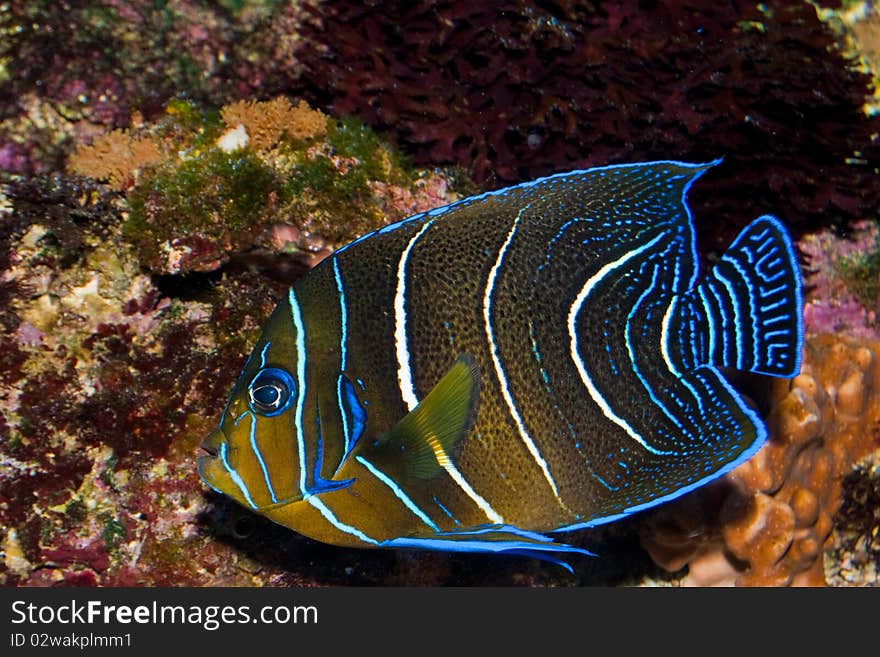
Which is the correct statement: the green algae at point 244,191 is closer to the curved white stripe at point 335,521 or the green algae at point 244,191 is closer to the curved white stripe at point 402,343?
the curved white stripe at point 402,343

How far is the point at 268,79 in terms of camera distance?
11.1 feet

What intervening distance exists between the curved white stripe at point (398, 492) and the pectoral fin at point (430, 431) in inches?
0.7

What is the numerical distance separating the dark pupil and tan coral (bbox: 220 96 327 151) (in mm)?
1655

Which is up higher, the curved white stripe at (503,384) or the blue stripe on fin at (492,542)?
the curved white stripe at (503,384)

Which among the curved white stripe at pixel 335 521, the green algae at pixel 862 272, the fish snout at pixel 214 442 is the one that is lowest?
the curved white stripe at pixel 335 521

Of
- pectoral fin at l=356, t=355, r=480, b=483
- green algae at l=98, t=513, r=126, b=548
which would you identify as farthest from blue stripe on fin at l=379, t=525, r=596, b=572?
green algae at l=98, t=513, r=126, b=548

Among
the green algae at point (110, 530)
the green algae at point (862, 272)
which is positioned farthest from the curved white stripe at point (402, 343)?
the green algae at point (862, 272)

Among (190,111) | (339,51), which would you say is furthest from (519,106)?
(190,111)

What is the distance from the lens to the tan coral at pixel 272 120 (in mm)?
3107

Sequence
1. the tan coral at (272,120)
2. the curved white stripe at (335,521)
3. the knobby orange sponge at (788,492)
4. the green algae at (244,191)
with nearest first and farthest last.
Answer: the curved white stripe at (335,521) → the green algae at (244,191) → the tan coral at (272,120) → the knobby orange sponge at (788,492)

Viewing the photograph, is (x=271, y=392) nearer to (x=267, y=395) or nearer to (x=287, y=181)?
(x=267, y=395)

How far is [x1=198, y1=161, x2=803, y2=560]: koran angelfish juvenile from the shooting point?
1.78 m

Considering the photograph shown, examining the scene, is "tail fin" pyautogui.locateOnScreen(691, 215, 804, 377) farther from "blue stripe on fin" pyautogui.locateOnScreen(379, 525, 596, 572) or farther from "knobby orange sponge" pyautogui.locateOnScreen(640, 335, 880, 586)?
"knobby orange sponge" pyautogui.locateOnScreen(640, 335, 880, 586)

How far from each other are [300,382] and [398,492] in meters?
0.39
